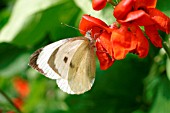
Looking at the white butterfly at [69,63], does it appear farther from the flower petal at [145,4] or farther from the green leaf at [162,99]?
the green leaf at [162,99]

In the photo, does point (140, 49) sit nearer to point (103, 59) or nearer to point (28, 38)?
point (103, 59)

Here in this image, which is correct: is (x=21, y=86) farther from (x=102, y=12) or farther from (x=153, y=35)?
(x=153, y=35)

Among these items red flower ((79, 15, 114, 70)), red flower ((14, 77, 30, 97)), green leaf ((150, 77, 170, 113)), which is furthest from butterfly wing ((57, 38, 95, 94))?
red flower ((14, 77, 30, 97))

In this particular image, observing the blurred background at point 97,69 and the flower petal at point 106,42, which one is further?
the blurred background at point 97,69

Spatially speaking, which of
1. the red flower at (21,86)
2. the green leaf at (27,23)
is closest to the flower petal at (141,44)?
the green leaf at (27,23)

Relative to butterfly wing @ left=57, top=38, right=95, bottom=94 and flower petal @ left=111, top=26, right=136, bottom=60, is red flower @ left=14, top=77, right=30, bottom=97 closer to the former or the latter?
butterfly wing @ left=57, top=38, right=95, bottom=94

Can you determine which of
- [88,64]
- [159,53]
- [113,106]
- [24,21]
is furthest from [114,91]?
[88,64]
